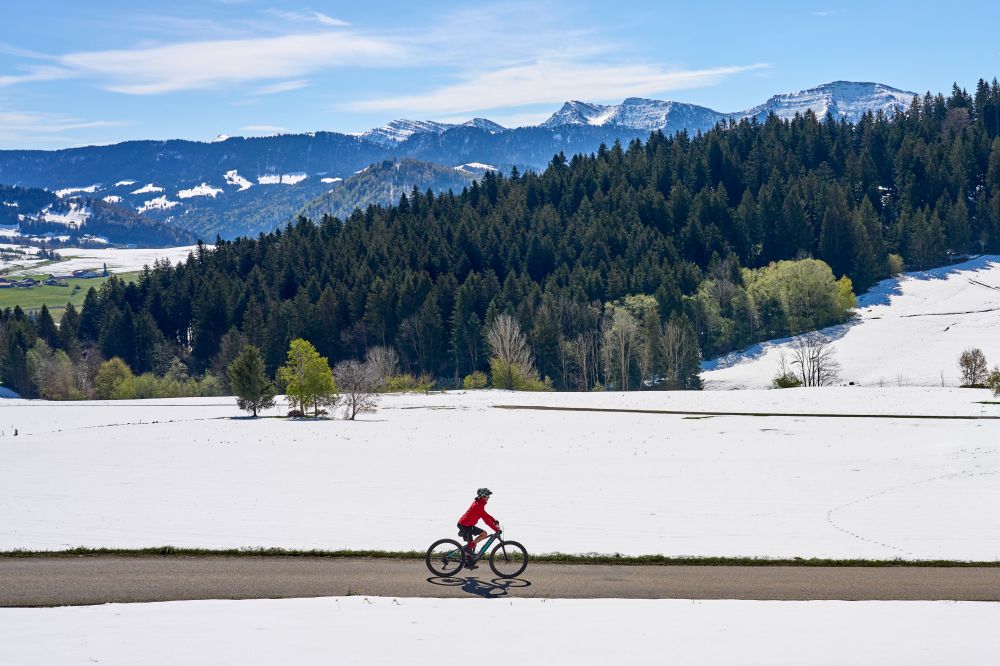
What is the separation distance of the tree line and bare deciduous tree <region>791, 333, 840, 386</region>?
40.8 ft

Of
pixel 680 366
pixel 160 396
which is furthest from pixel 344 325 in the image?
pixel 680 366

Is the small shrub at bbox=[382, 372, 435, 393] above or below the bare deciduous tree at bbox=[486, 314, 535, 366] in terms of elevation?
below

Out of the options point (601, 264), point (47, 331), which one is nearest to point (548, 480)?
point (601, 264)

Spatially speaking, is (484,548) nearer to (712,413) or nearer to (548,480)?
(548,480)

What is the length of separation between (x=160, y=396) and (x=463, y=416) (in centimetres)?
5690

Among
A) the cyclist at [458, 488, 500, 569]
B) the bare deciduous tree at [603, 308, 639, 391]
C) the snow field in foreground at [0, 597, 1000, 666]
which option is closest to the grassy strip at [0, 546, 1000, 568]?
the cyclist at [458, 488, 500, 569]

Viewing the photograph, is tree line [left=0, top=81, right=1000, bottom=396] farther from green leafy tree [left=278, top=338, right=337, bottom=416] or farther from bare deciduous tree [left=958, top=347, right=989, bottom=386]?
green leafy tree [left=278, top=338, right=337, bottom=416]

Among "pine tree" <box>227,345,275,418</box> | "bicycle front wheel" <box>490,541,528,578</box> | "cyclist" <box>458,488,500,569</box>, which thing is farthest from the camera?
"pine tree" <box>227,345,275,418</box>

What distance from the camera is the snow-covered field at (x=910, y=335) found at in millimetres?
102000

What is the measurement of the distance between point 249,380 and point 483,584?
54365 mm

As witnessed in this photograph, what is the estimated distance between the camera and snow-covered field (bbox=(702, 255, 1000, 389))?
335 feet

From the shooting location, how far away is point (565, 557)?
961 inches

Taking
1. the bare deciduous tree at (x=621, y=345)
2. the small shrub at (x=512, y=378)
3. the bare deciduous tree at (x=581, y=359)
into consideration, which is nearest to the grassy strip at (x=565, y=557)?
the small shrub at (x=512, y=378)

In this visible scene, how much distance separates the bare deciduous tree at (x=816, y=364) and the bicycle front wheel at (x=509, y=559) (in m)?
83.1
